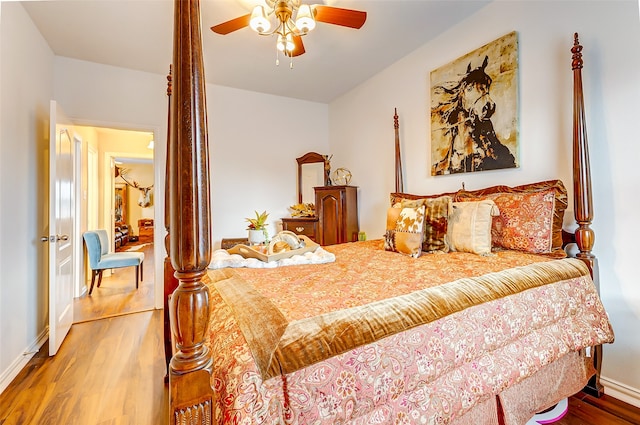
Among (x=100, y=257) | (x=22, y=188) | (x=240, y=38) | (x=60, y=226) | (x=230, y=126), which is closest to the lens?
(x=22, y=188)

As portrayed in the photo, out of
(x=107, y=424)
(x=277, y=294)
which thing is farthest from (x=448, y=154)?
(x=107, y=424)

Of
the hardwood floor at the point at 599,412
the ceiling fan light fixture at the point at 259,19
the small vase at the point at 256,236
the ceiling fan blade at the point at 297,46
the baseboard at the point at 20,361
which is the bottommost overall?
the hardwood floor at the point at 599,412

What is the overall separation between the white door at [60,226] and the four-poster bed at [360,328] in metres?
1.78

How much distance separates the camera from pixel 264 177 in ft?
13.1

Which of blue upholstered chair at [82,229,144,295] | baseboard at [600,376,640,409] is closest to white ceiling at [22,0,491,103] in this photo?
blue upholstered chair at [82,229,144,295]

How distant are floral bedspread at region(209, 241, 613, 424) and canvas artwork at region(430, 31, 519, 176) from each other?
3.23 feet

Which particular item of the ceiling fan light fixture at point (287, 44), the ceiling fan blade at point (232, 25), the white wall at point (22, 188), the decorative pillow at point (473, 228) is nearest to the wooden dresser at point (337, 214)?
the decorative pillow at point (473, 228)

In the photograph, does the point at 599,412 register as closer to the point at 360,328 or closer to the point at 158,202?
the point at 360,328

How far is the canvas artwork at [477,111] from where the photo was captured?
84.3 inches

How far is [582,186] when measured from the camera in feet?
5.32

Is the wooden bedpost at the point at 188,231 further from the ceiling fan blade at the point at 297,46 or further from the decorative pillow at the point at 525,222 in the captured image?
the decorative pillow at the point at 525,222

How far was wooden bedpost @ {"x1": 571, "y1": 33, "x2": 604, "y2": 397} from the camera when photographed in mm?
1617

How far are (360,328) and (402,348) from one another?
0.53 ft

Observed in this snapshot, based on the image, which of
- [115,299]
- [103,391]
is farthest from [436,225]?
[115,299]
